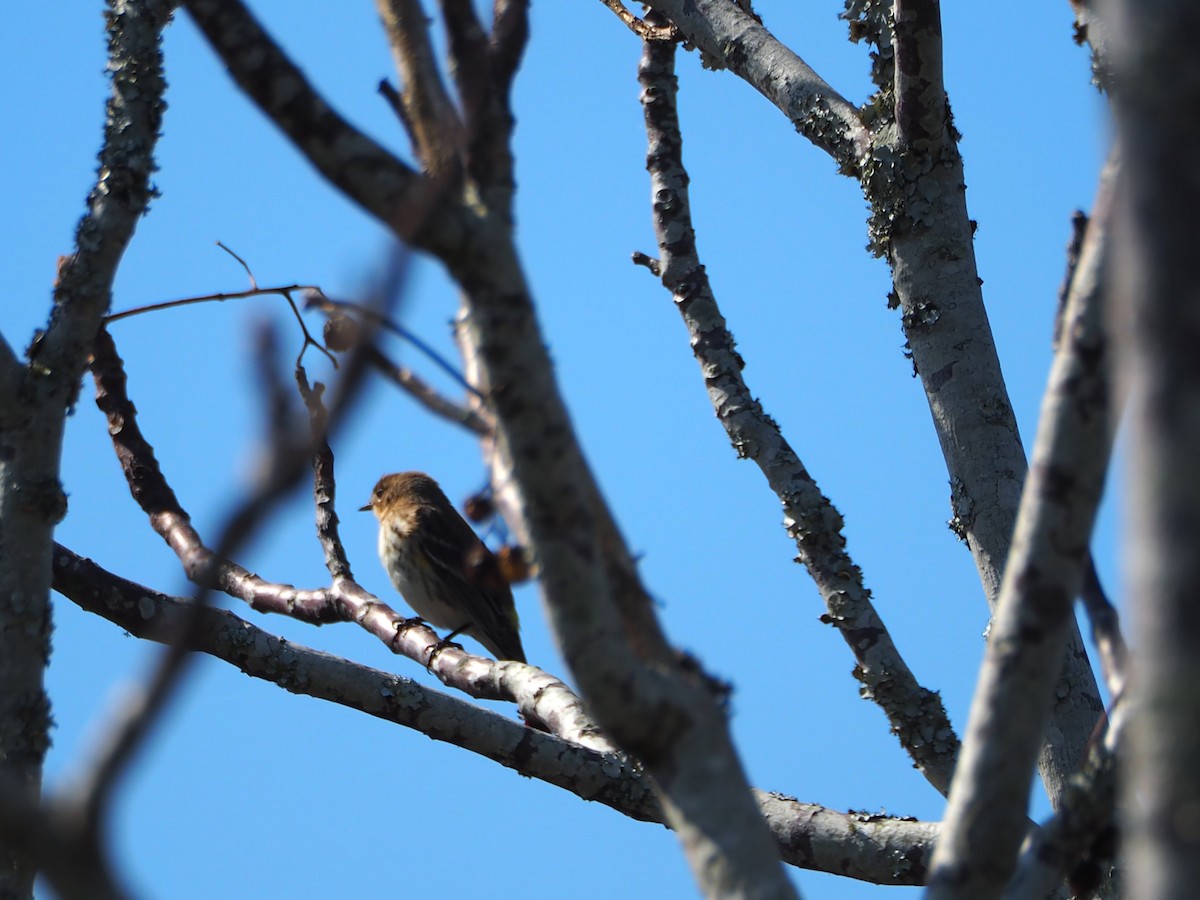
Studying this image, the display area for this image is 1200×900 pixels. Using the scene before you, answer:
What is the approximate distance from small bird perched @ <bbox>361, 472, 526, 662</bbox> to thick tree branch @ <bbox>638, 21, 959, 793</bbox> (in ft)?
8.99

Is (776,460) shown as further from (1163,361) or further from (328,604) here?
(1163,361)

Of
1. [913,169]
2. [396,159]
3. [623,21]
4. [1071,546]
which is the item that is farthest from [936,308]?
[396,159]

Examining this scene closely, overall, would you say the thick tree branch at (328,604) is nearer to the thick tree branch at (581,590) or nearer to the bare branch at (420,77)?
the thick tree branch at (581,590)

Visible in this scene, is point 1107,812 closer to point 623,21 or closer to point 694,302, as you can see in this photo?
point 694,302

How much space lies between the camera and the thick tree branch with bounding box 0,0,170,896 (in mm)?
2980

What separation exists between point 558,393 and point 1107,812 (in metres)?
1.14

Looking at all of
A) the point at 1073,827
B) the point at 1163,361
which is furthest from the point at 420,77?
the point at 1073,827

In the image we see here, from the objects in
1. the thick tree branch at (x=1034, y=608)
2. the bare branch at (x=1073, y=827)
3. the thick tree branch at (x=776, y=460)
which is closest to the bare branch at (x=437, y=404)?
the thick tree branch at (x=1034, y=608)

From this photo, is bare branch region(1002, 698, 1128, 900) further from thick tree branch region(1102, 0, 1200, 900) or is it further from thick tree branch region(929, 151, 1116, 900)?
thick tree branch region(1102, 0, 1200, 900)

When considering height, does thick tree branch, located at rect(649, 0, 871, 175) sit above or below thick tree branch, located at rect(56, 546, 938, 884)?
above

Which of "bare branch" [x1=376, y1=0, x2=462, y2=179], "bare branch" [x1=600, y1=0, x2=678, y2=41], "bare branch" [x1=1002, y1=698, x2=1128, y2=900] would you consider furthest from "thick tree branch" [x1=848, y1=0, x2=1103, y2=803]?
"bare branch" [x1=376, y1=0, x2=462, y2=179]

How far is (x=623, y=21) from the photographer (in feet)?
19.4

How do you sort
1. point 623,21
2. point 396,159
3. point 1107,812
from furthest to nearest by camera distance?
1. point 623,21
2. point 1107,812
3. point 396,159

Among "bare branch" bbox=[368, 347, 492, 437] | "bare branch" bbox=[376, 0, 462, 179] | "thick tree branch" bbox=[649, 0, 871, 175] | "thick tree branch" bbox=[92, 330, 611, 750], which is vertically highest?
"thick tree branch" bbox=[649, 0, 871, 175]
